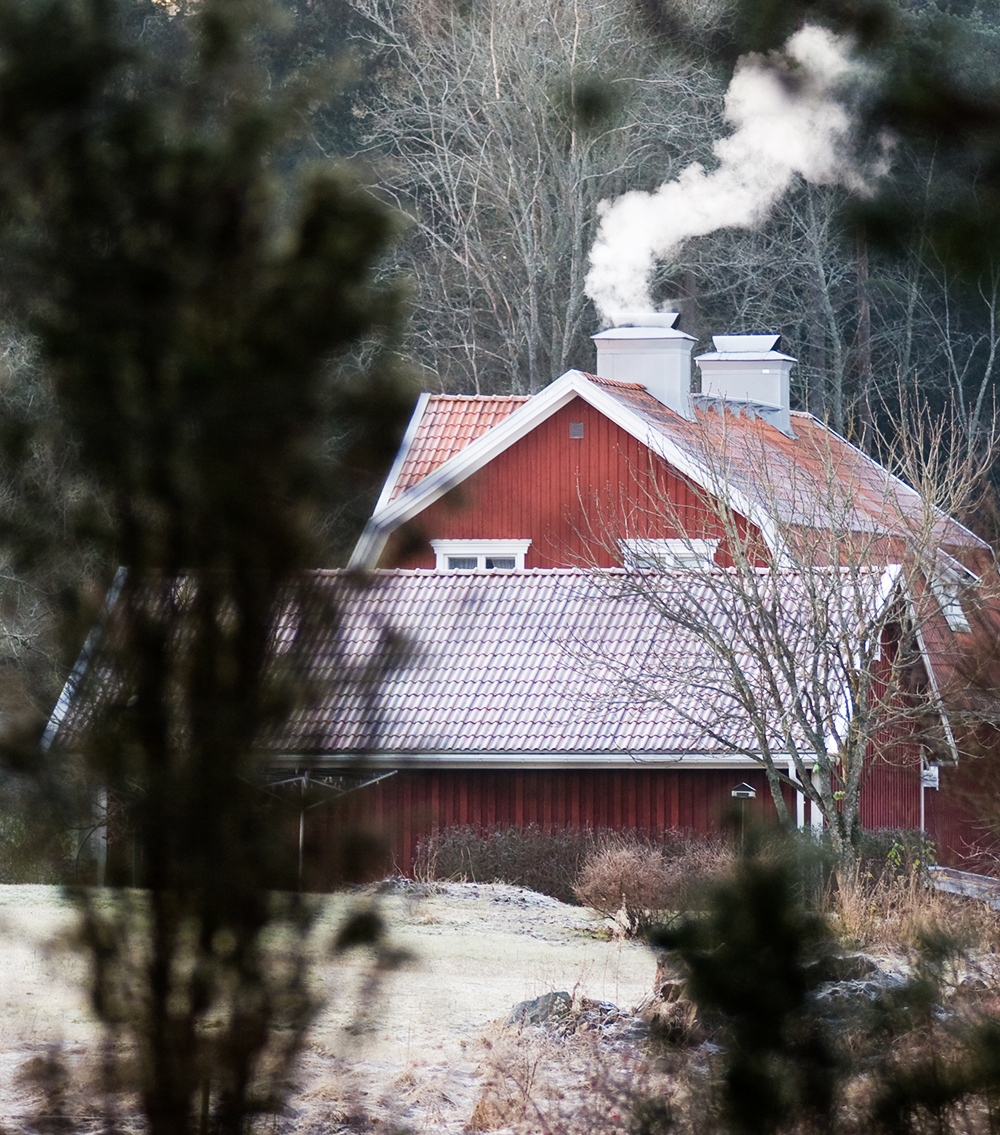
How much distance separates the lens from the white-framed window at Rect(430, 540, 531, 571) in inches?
1001

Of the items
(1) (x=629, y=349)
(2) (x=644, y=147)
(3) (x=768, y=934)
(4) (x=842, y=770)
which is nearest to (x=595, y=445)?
(1) (x=629, y=349)

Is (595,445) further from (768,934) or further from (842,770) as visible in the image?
(768,934)

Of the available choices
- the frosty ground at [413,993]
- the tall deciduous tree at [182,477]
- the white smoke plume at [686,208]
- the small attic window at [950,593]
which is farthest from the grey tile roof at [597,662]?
the tall deciduous tree at [182,477]

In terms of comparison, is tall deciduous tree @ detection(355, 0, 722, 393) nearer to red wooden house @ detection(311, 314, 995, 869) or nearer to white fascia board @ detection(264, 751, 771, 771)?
red wooden house @ detection(311, 314, 995, 869)

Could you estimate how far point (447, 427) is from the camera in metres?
27.3

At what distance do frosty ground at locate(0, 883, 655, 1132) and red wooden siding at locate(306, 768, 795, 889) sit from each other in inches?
87.8

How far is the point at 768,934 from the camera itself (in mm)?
4473

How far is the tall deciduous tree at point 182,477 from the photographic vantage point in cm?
340

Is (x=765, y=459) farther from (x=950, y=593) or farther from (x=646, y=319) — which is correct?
(x=950, y=593)

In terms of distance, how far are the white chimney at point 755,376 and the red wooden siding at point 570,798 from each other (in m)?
11.1

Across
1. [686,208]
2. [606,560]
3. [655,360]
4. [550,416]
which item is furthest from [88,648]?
[686,208]

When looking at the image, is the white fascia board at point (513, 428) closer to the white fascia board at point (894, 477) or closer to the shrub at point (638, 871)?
the white fascia board at point (894, 477)

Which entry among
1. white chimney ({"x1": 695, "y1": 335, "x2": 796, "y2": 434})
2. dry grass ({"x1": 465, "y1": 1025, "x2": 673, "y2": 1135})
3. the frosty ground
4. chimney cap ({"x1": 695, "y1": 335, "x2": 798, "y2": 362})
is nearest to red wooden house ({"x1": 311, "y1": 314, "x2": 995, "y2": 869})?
the frosty ground

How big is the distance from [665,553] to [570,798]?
3161mm
